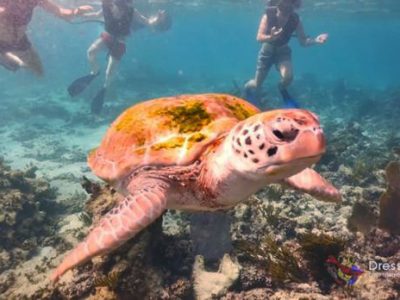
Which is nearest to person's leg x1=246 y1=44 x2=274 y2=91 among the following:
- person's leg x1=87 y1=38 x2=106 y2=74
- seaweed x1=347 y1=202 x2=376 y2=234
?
person's leg x1=87 y1=38 x2=106 y2=74

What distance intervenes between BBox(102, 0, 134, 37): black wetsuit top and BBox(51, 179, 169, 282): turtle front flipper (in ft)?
42.2

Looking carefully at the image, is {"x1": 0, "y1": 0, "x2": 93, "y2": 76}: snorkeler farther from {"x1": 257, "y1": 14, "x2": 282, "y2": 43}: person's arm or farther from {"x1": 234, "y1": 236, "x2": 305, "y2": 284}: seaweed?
{"x1": 234, "y1": 236, "x2": 305, "y2": 284}: seaweed

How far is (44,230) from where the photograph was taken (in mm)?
6551

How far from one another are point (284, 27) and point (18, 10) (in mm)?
8355

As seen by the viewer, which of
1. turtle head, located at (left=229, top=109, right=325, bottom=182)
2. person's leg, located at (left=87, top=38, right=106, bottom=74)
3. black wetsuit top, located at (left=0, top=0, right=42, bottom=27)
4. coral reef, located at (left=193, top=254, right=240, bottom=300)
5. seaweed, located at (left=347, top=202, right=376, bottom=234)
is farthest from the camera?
person's leg, located at (left=87, top=38, right=106, bottom=74)

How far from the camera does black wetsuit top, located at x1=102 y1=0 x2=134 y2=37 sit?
14.1m

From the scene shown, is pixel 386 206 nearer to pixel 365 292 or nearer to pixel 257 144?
pixel 365 292

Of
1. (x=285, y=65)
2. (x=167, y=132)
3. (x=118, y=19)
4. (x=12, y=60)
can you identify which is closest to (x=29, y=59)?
(x=12, y=60)

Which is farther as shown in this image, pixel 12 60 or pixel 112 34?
pixel 112 34

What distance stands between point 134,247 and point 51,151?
11.3 metres

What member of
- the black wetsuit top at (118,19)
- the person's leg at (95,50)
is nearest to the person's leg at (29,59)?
the person's leg at (95,50)

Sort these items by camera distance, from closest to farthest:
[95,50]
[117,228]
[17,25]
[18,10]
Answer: [117,228], [18,10], [17,25], [95,50]

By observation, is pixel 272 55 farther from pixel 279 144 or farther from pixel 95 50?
pixel 279 144

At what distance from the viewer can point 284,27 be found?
12.1 metres
